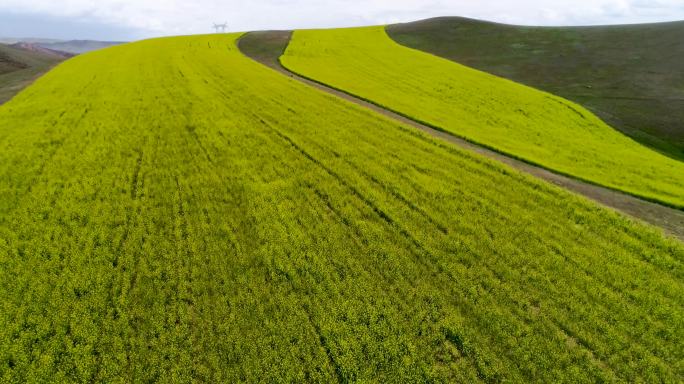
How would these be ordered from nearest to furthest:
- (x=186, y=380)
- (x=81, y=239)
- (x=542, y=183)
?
(x=186, y=380), (x=81, y=239), (x=542, y=183)

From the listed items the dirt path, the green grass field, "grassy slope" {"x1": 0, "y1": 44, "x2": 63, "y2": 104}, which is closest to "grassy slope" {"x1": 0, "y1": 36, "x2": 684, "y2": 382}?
the dirt path

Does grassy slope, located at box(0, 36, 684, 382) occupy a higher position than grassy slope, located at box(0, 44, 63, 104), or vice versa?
grassy slope, located at box(0, 44, 63, 104)

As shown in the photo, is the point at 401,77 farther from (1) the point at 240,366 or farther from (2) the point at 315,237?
(1) the point at 240,366

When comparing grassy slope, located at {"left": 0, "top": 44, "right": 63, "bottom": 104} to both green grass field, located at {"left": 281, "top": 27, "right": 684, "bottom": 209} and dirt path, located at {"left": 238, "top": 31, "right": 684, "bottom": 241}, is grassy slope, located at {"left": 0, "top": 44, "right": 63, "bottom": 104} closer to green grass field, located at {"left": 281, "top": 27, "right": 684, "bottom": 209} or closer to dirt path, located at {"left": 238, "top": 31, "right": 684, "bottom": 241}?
green grass field, located at {"left": 281, "top": 27, "right": 684, "bottom": 209}

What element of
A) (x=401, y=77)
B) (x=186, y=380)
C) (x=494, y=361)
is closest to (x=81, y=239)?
(x=186, y=380)

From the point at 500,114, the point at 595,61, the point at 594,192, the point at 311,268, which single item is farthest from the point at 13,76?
the point at 595,61

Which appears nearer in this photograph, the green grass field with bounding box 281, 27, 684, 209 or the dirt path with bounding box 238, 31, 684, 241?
the dirt path with bounding box 238, 31, 684, 241
